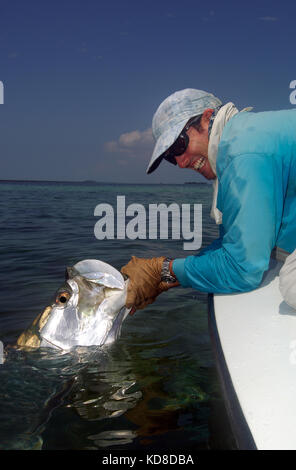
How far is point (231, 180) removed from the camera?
227 cm

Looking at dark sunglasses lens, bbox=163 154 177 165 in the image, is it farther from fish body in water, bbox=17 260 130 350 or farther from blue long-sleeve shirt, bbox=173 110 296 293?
fish body in water, bbox=17 260 130 350

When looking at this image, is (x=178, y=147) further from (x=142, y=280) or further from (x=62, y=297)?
(x=62, y=297)

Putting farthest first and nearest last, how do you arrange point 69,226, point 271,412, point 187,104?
1. point 69,226
2. point 187,104
3. point 271,412

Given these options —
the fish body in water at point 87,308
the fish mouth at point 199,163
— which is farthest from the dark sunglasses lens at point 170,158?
the fish body in water at point 87,308

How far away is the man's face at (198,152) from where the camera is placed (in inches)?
103

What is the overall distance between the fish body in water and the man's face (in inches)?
33.8

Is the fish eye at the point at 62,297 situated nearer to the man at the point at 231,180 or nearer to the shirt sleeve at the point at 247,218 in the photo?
the man at the point at 231,180

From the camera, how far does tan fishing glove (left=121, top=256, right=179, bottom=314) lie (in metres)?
2.67

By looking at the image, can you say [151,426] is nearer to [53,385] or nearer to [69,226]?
[53,385]

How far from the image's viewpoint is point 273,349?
1.90 meters

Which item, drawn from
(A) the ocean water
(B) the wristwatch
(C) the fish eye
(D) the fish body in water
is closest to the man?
(B) the wristwatch

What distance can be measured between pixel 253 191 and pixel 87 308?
4.13 ft

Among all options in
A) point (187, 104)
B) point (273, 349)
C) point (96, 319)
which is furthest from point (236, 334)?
point (187, 104)

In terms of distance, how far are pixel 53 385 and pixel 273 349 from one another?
153 centimetres
